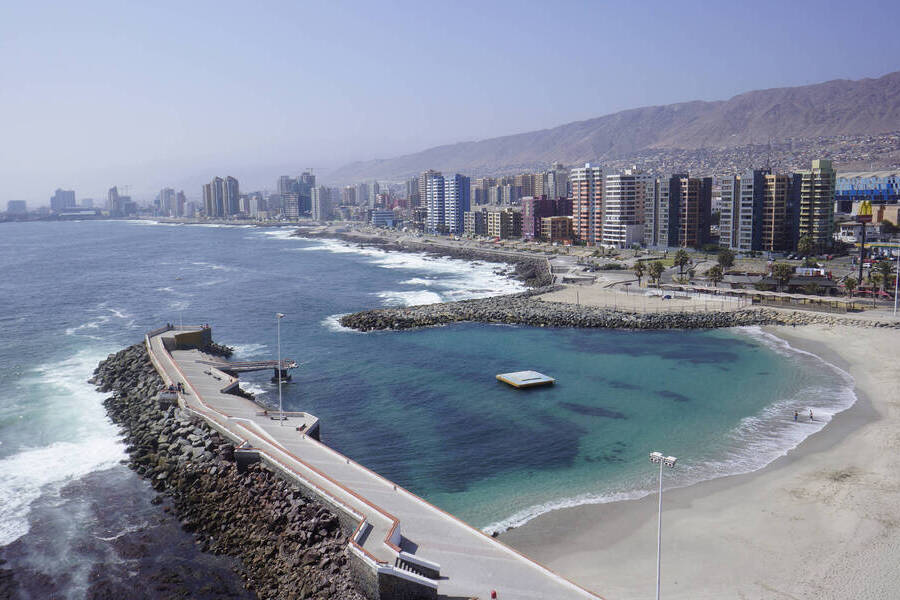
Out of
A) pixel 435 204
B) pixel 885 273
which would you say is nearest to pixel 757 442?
pixel 885 273

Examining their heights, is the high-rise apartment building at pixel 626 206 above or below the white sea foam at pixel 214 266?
above

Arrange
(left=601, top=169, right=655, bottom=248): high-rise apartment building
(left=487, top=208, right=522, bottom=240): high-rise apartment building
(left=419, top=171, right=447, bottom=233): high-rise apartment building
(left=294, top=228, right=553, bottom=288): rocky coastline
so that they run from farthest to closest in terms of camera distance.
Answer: (left=419, top=171, right=447, bottom=233): high-rise apartment building
(left=487, top=208, right=522, bottom=240): high-rise apartment building
(left=601, top=169, right=655, bottom=248): high-rise apartment building
(left=294, top=228, right=553, bottom=288): rocky coastline

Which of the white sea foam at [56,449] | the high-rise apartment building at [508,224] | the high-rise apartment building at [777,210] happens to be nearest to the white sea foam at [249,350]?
the white sea foam at [56,449]

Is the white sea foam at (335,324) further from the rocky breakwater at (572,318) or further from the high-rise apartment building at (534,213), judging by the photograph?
the high-rise apartment building at (534,213)

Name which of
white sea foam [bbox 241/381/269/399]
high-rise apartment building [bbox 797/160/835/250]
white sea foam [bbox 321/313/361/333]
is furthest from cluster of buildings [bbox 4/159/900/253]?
white sea foam [bbox 241/381/269/399]

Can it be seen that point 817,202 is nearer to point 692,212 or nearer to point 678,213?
point 692,212

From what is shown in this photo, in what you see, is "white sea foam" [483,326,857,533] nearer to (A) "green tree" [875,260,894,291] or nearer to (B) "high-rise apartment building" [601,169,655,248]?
(A) "green tree" [875,260,894,291]
